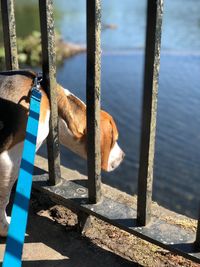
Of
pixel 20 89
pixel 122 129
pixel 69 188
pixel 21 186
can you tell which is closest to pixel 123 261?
pixel 69 188

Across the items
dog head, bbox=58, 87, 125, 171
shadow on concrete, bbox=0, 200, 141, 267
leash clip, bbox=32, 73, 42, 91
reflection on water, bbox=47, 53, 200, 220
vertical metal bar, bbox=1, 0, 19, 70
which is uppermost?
vertical metal bar, bbox=1, 0, 19, 70

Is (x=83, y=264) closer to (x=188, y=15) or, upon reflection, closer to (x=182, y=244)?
(x=182, y=244)

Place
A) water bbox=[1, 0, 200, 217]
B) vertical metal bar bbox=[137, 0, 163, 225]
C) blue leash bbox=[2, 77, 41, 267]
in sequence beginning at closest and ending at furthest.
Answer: blue leash bbox=[2, 77, 41, 267] → vertical metal bar bbox=[137, 0, 163, 225] → water bbox=[1, 0, 200, 217]

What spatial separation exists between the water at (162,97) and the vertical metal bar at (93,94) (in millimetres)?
2759

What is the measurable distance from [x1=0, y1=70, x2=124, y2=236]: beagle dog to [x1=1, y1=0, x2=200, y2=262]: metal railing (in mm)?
96

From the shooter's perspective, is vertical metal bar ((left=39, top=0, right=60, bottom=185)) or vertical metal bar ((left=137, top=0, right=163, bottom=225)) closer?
vertical metal bar ((left=137, top=0, right=163, bottom=225))

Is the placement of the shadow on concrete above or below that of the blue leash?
below

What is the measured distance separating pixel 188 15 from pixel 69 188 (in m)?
17.5

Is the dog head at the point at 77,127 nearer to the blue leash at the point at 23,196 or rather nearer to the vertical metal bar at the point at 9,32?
the blue leash at the point at 23,196

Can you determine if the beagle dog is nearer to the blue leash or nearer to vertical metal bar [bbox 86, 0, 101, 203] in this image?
the blue leash

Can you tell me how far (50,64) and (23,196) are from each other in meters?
1.05

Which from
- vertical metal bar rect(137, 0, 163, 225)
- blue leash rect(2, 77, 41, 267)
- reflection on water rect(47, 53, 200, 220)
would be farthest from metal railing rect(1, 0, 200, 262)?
reflection on water rect(47, 53, 200, 220)

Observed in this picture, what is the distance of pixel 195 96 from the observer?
27.5 feet

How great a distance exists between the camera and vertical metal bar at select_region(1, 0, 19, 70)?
2.90m
